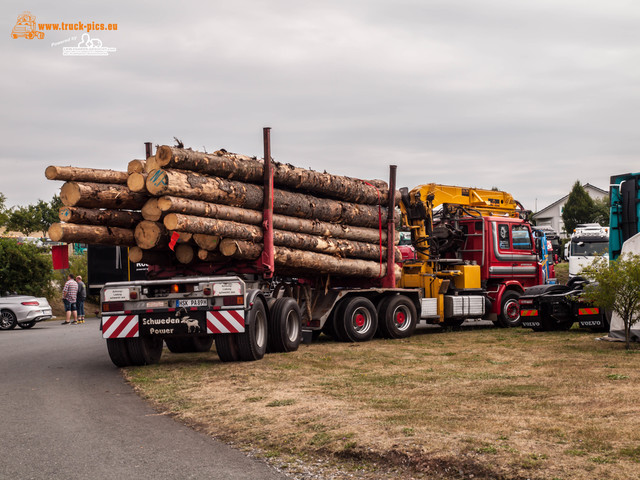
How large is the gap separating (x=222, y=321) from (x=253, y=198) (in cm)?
243

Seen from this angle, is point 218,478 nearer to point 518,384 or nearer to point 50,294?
point 518,384

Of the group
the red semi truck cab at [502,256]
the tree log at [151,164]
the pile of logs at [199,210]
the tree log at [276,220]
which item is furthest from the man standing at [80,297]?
the tree log at [151,164]

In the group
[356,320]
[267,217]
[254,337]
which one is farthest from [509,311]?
[254,337]

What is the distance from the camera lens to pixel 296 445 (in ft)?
22.6

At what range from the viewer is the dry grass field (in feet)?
19.9

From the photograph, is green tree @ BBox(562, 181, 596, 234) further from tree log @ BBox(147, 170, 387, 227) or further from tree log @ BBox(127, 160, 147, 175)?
tree log @ BBox(127, 160, 147, 175)

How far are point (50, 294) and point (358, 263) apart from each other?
68.5ft

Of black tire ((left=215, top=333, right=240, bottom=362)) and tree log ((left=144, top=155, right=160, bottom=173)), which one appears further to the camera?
black tire ((left=215, top=333, right=240, bottom=362))

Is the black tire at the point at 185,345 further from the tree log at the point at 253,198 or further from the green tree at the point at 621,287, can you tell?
the green tree at the point at 621,287

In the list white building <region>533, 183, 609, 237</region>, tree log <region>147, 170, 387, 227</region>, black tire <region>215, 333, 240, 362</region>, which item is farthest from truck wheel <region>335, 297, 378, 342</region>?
white building <region>533, 183, 609, 237</region>

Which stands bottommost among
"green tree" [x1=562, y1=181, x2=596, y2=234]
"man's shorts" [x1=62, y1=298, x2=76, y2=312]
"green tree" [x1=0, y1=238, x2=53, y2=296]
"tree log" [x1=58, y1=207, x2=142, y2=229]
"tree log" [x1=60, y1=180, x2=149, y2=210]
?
"man's shorts" [x1=62, y1=298, x2=76, y2=312]

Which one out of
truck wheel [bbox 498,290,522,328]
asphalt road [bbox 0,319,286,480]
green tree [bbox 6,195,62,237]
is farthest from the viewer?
green tree [bbox 6,195,62,237]

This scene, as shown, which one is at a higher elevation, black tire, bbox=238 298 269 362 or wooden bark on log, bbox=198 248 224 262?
wooden bark on log, bbox=198 248 224 262

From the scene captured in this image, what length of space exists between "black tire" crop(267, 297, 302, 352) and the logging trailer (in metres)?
0.02
